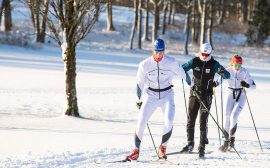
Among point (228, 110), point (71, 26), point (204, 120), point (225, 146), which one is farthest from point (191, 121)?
point (71, 26)

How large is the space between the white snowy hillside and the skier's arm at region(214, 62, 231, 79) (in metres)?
1.47

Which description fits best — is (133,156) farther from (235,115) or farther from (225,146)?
(235,115)

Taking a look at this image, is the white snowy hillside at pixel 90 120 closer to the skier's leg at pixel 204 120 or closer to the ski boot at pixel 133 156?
the ski boot at pixel 133 156

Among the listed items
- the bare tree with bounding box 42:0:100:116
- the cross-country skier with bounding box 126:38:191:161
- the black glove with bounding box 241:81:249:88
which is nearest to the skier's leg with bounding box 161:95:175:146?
the cross-country skier with bounding box 126:38:191:161

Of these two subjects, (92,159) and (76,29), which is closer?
(92,159)

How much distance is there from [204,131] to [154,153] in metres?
1.00

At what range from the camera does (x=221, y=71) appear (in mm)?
9570

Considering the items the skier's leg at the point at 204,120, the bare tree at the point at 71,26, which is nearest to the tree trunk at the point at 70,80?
the bare tree at the point at 71,26

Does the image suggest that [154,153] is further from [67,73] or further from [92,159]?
[67,73]

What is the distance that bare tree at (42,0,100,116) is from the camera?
46.6 ft

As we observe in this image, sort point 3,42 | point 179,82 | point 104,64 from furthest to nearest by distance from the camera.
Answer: point 3,42
point 104,64
point 179,82

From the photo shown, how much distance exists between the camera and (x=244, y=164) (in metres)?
8.83

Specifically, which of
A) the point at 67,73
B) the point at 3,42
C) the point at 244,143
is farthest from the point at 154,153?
the point at 3,42

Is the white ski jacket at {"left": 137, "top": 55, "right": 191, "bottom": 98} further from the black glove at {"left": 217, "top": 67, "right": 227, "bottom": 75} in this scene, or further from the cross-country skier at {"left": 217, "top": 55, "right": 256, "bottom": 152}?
the cross-country skier at {"left": 217, "top": 55, "right": 256, "bottom": 152}
